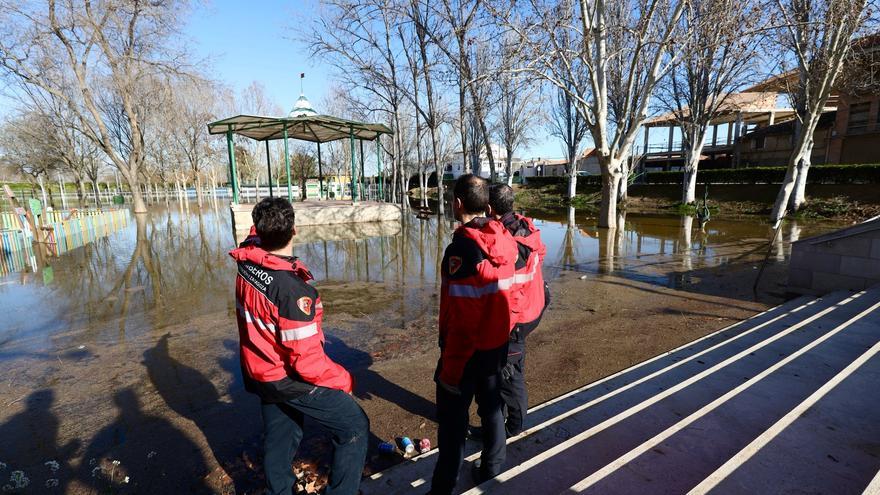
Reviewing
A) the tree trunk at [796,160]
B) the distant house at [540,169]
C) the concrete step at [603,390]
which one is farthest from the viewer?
the distant house at [540,169]

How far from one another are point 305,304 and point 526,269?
1341 mm

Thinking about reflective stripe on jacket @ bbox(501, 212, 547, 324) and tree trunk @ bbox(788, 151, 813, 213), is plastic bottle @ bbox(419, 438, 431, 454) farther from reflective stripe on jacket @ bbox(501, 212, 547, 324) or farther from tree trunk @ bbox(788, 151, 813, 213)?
tree trunk @ bbox(788, 151, 813, 213)

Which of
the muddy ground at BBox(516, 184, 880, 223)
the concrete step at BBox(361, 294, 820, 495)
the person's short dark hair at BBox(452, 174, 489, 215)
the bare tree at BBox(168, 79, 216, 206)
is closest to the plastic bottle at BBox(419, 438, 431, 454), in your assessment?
the concrete step at BBox(361, 294, 820, 495)

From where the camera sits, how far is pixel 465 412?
2.14m

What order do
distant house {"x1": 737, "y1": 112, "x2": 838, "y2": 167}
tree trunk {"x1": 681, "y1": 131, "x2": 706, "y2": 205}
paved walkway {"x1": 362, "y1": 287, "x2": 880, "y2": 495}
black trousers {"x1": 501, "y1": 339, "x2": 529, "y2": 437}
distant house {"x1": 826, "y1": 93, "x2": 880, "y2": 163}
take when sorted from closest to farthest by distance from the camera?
paved walkway {"x1": 362, "y1": 287, "x2": 880, "y2": 495}
black trousers {"x1": 501, "y1": 339, "x2": 529, "y2": 437}
tree trunk {"x1": 681, "y1": 131, "x2": 706, "y2": 205}
distant house {"x1": 826, "y1": 93, "x2": 880, "y2": 163}
distant house {"x1": 737, "y1": 112, "x2": 838, "y2": 167}

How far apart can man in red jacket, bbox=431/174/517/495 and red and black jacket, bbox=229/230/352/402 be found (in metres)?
0.63

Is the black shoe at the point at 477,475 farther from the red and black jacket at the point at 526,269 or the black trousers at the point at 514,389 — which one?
the red and black jacket at the point at 526,269

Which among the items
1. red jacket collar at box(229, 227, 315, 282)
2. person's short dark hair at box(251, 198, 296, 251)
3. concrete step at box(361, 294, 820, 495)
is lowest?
concrete step at box(361, 294, 820, 495)

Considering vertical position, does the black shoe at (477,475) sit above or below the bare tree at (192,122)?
below

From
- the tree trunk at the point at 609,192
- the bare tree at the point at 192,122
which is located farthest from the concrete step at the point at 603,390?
the bare tree at the point at 192,122

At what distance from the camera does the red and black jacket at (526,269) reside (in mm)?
2508

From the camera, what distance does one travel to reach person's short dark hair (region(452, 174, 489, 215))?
7.34ft

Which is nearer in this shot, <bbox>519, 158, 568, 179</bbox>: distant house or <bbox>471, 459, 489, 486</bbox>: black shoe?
<bbox>471, 459, 489, 486</bbox>: black shoe

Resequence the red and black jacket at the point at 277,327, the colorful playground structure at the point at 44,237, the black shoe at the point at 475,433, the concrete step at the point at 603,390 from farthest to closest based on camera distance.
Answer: the colorful playground structure at the point at 44,237 < the black shoe at the point at 475,433 < the concrete step at the point at 603,390 < the red and black jacket at the point at 277,327
